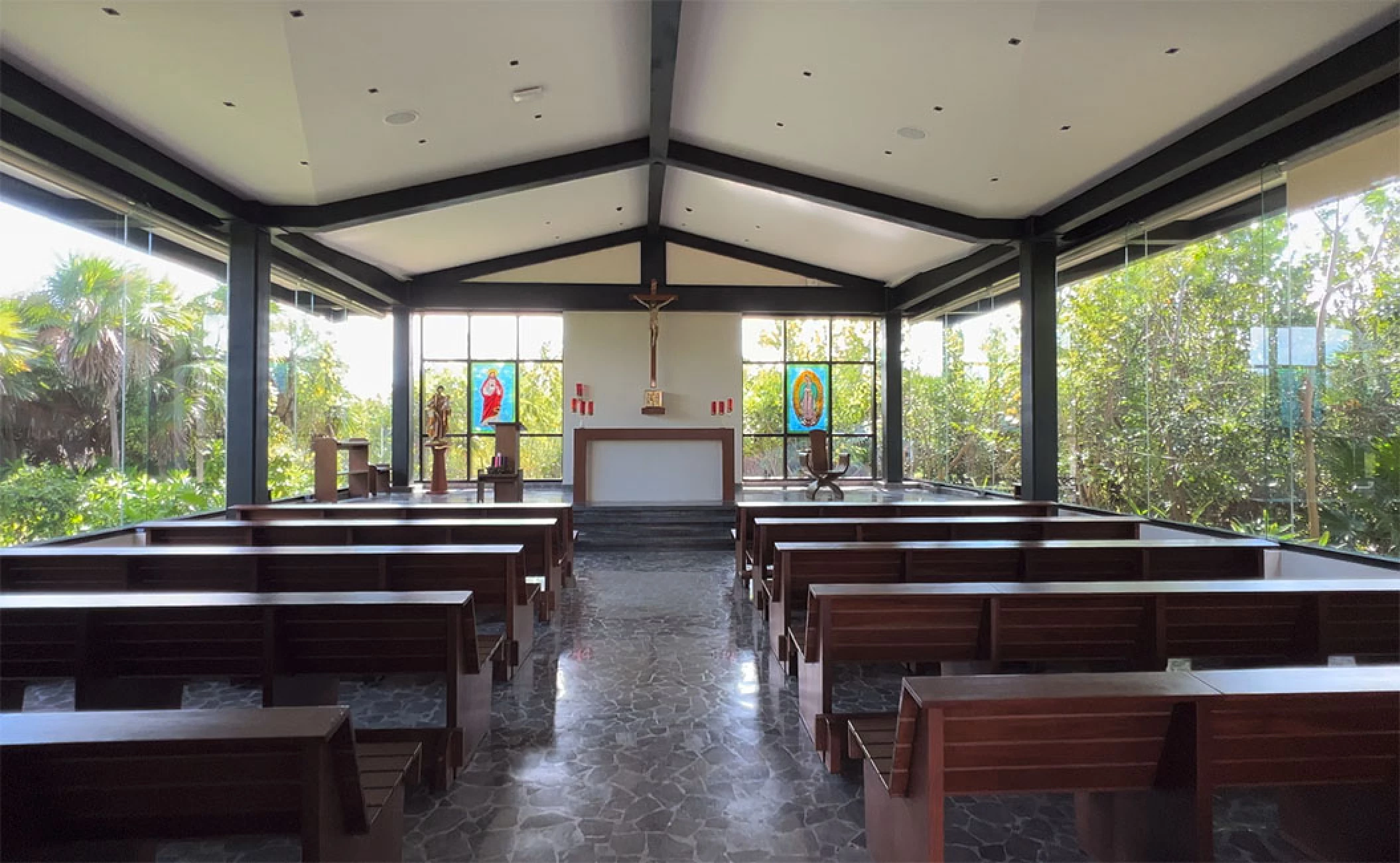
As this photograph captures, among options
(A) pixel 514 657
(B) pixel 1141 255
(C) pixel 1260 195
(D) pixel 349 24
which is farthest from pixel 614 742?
(B) pixel 1141 255

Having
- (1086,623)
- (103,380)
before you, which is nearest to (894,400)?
(1086,623)

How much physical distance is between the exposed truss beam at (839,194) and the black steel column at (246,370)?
149 inches

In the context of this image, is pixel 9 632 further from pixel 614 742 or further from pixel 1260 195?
pixel 1260 195

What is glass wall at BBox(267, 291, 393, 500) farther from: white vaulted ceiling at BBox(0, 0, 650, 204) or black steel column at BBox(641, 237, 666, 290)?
black steel column at BBox(641, 237, 666, 290)

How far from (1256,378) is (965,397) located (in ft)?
13.3

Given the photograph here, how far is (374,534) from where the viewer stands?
3.63m

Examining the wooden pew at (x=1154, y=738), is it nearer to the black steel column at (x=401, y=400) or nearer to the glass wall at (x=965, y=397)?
the glass wall at (x=965, y=397)

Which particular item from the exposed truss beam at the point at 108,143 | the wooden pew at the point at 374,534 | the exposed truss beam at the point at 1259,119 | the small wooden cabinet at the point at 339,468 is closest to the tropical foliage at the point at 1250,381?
the exposed truss beam at the point at 1259,119

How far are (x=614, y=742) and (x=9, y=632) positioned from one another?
188 centimetres

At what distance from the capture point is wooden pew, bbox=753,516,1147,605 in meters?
3.64

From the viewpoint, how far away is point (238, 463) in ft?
18.6

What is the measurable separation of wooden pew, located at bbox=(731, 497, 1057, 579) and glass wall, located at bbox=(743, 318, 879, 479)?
17.7 feet

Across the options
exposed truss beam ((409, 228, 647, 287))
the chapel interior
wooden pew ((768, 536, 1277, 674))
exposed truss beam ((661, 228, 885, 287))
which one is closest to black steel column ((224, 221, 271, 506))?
the chapel interior

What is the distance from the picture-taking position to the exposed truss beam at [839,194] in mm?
6328
